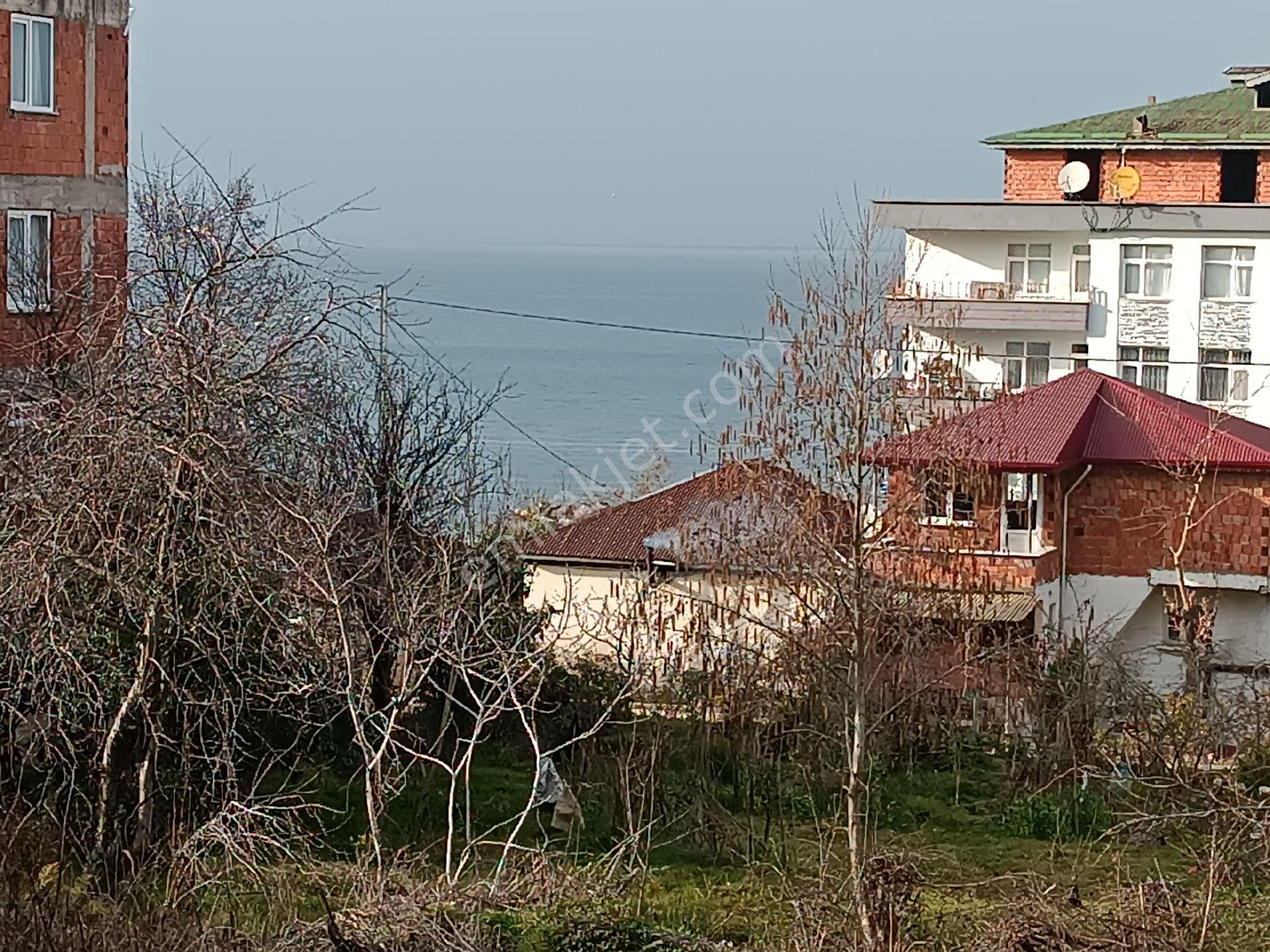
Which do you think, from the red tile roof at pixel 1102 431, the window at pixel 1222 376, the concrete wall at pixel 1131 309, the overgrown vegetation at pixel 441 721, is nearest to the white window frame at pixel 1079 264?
the concrete wall at pixel 1131 309

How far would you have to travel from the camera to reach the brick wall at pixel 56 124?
17.4 metres

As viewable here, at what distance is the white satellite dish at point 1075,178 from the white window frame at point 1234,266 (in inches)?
129

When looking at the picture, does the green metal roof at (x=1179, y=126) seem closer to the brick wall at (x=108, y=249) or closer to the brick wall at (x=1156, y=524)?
the brick wall at (x=1156, y=524)

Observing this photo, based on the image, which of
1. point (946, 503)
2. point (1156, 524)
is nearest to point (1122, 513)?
point (1156, 524)

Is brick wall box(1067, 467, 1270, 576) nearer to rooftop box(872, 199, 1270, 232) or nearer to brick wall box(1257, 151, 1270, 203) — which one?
rooftop box(872, 199, 1270, 232)

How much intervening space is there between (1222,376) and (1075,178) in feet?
17.9

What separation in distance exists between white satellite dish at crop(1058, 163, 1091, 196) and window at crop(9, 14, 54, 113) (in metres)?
26.9

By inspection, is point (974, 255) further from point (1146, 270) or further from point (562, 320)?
point (562, 320)

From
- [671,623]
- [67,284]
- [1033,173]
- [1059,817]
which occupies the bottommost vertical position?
[1059,817]

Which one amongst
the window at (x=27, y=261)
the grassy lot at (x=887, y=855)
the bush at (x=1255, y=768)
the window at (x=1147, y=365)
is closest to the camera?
the grassy lot at (x=887, y=855)

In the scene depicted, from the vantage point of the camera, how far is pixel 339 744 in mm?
14609

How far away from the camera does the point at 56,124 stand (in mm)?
18016

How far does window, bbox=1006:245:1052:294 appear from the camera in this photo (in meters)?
40.1

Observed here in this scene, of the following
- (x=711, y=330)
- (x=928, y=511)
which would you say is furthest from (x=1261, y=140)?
(x=711, y=330)
